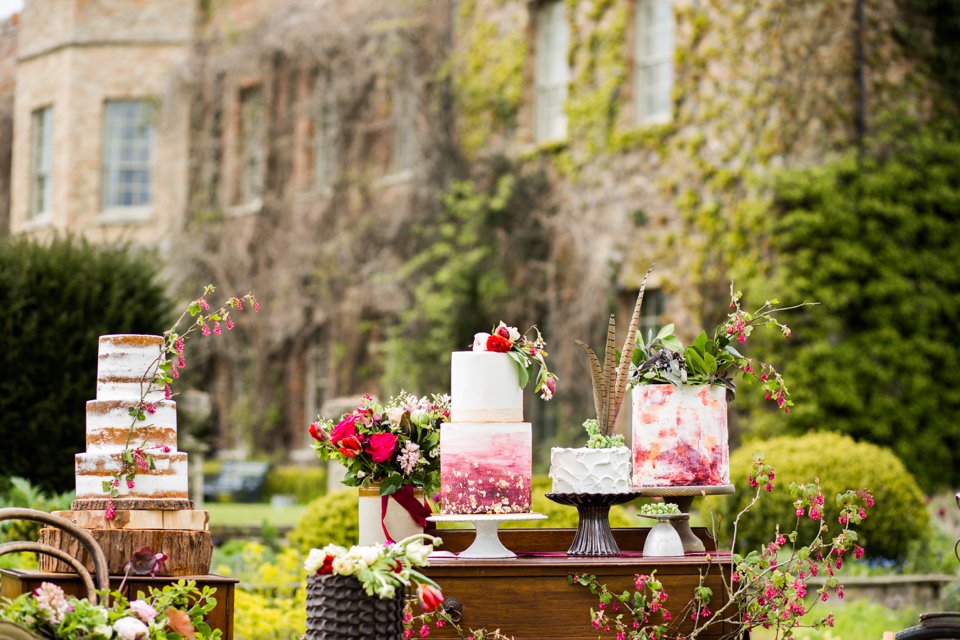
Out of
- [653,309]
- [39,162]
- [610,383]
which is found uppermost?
[39,162]

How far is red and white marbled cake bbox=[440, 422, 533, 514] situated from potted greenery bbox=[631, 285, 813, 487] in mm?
490

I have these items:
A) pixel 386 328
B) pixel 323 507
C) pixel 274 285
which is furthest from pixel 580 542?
pixel 274 285

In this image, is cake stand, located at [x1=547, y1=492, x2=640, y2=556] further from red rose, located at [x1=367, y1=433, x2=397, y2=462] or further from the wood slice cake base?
the wood slice cake base

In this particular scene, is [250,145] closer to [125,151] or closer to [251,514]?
[125,151]

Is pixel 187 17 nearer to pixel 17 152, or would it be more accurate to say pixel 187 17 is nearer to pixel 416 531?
pixel 17 152

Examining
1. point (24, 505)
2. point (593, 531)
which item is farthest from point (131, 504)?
point (24, 505)

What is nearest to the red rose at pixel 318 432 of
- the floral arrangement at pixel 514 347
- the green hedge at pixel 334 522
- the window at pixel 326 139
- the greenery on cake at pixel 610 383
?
the floral arrangement at pixel 514 347

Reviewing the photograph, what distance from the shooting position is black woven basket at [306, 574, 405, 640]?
172 inches

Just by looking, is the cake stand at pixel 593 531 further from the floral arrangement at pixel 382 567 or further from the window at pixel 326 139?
the window at pixel 326 139

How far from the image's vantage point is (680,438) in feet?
16.4

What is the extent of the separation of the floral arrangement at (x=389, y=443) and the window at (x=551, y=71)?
11287mm

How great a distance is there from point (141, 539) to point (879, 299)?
10128 mm

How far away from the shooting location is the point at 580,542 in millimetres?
4902

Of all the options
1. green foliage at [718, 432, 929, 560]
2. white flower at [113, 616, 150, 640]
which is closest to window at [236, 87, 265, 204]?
green foliage at [718, 432, 929, 560]
